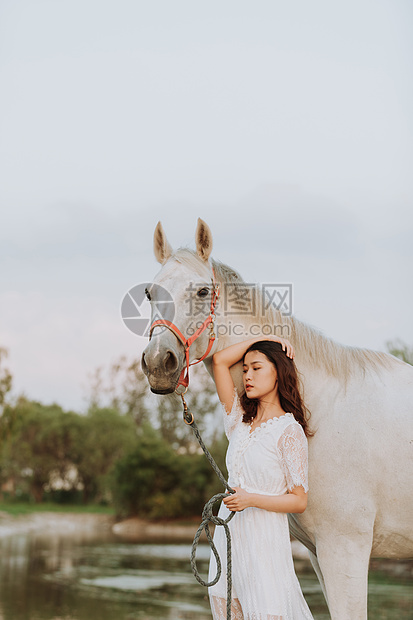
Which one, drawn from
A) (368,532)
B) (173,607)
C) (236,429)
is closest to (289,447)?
(236,429)

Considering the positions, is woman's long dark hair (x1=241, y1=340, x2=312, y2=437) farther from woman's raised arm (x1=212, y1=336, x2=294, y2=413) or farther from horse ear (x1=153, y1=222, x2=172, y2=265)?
horse ear (x1=153, y1=222, x2=172, y2=265)

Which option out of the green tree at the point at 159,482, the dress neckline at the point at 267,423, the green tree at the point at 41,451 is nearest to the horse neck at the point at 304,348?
the dress neckline at the point at 267,423

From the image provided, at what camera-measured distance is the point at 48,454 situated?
1372 inches

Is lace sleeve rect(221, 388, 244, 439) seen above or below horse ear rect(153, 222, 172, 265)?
below

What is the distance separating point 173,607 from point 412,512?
525 centimetres

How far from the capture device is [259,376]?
2631 millimetres

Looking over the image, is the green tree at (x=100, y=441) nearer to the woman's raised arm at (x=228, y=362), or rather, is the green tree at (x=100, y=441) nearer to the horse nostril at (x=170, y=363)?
the woman's raised arm at (x=228, y=362)

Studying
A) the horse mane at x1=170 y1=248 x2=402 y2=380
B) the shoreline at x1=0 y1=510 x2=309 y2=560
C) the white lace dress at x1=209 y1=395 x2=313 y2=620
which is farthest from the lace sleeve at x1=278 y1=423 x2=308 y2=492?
the shoreline at x1=0 y1=510 x2=309 y2=560

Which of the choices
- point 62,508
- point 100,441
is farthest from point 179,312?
point 62,508

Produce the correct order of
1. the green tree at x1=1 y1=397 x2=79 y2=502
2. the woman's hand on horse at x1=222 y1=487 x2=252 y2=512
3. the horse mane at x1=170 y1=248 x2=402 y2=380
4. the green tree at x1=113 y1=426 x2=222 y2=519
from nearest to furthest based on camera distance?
the woman's hand on horse at x1=222 y1=487 x2=252 y2=512 → the horse mane at x1=170 y1=248 x2=402 y2=380 → the green tree at x1=113 y1=426 x2=222 y2=519 → the green tree at x1=1 y1=397 x2=79 y2=502

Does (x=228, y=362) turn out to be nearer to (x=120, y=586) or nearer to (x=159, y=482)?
(x=120, y=586)

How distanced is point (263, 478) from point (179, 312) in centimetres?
78

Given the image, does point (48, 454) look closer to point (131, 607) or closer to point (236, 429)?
point (131, 607)

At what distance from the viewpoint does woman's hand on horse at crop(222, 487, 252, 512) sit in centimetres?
237
